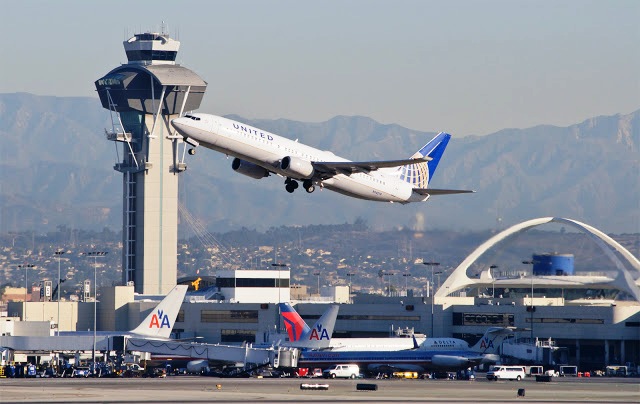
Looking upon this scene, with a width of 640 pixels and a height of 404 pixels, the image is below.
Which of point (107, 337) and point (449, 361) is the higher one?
point (107, 337)

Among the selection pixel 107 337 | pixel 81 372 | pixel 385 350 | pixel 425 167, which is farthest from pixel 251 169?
pixel 107 337

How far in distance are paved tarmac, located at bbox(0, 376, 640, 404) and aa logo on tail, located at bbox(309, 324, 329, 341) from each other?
18.0 metres

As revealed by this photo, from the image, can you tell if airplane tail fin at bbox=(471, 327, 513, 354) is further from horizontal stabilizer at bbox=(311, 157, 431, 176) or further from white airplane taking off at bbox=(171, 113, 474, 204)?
horizontal stabilizer at bbox=(311, 157, 431, 176)

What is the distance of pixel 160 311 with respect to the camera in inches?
5979

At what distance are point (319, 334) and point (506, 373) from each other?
83.6ft

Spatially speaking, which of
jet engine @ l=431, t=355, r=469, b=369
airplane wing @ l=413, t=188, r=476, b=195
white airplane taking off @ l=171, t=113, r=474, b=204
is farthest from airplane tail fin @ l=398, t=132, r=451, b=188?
jet engine @ l=431, t=355, r=469, b=369

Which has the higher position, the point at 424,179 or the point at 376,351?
the point at 424,179

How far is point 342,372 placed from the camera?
451ft

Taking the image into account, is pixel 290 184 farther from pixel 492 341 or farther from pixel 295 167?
pixel 492 341

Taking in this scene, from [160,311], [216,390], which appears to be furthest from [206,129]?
[160,311]

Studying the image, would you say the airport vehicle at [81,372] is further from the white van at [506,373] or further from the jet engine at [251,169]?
the white van at [506,373]

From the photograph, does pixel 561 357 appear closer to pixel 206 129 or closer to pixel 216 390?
pixel 216 390

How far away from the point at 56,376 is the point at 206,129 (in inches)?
1859

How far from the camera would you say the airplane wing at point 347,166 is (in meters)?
106
